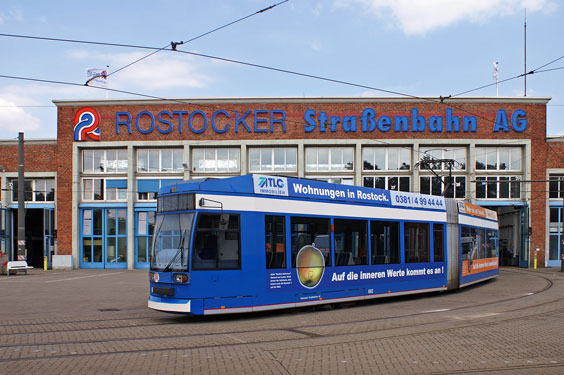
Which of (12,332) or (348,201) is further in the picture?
(348,201)

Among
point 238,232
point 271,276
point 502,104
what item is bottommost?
point 271,276

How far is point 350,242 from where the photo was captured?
47.3 feet

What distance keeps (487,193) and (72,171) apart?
28.5 m

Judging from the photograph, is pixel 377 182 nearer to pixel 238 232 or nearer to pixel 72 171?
pixel 72 171

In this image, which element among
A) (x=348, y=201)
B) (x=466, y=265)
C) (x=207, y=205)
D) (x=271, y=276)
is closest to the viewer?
(x=207, y=205)

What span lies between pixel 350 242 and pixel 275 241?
8.80 ft

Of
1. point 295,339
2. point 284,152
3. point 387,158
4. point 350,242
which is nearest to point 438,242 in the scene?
point 350,242

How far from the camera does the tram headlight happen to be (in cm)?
1112

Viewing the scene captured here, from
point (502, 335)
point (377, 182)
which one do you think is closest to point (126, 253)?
point (377, 182)

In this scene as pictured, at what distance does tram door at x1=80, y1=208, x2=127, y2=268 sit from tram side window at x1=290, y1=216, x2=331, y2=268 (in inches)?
1081

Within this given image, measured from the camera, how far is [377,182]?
3853 cm

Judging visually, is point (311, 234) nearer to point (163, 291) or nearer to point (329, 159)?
point (163, 291)

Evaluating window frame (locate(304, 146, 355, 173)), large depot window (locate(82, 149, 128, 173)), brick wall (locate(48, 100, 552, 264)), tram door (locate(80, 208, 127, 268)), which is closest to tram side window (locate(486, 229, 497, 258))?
brick wall (locate(48, 100, 552, 264))

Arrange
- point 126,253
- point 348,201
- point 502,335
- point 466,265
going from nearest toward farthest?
point 502,335
point 348,201
point 466,265
point 126,253
